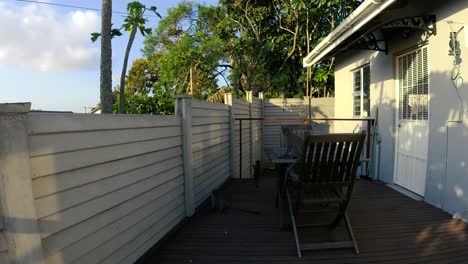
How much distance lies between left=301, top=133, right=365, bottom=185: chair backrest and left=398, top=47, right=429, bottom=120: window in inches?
86.4

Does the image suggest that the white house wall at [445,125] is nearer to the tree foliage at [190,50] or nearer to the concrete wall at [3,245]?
the concrete wall at [3,245]

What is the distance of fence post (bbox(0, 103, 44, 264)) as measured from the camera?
1560mm

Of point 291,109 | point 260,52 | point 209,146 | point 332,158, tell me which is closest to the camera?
point 332,158

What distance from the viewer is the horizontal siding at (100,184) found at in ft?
5.99

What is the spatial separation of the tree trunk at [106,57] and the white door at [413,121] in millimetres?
4173

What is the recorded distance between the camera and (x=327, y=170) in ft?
10.1

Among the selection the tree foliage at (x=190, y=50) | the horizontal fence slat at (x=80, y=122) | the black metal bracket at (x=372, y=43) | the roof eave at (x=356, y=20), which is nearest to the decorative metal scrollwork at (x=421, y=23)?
the roof eave at (x=356, y=20)

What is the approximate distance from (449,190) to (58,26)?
12559 millimetres

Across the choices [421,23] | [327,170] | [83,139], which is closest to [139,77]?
[421,23]

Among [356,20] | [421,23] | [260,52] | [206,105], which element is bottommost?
[206,105]

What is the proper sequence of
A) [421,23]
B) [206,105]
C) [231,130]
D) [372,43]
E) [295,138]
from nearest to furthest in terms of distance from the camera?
1. [421,23]
2. [295,138]
3. [206,105]
4. [372,43]
5. [231,130]

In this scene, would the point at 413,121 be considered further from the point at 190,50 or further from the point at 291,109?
the point at 190,50

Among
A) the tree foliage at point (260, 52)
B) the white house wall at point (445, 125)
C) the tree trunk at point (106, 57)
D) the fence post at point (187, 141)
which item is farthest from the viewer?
the tree foliage at point (260, 52)

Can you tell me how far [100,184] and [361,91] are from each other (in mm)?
6295
